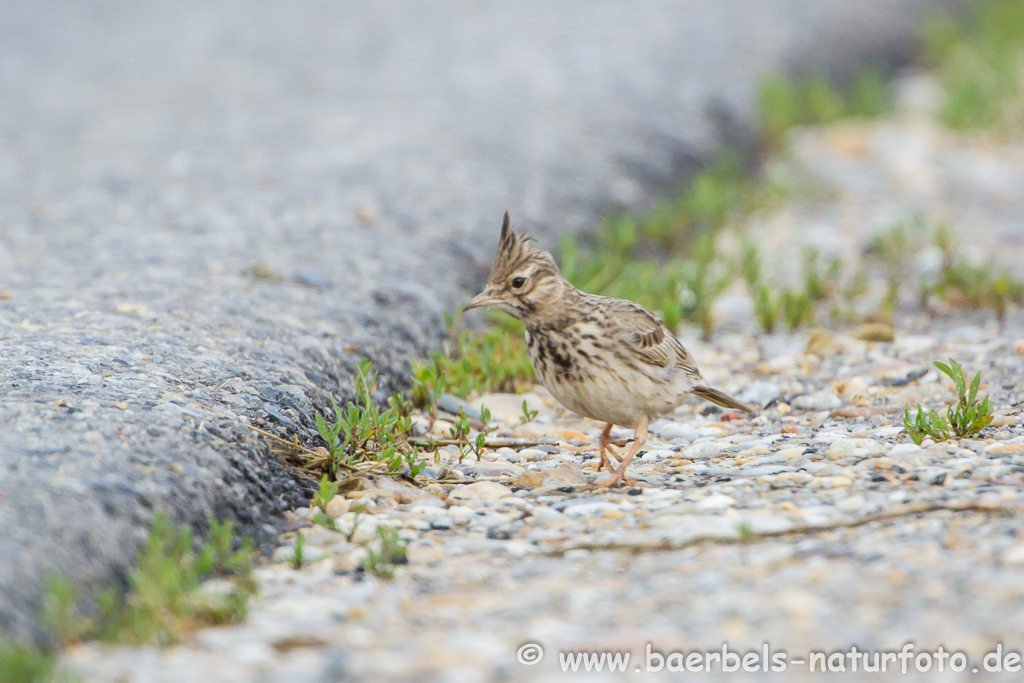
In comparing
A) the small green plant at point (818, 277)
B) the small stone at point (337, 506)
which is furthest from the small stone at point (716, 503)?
the small green plant at point (818, 277)

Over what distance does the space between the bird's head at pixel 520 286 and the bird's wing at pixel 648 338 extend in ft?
1.00

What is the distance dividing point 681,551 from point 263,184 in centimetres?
495

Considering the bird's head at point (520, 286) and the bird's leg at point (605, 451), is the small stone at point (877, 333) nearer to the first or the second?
the bird's leg at point (605, 451)

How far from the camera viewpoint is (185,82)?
420 inches

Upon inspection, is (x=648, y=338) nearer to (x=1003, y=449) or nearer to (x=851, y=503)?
(x=851, y=503)

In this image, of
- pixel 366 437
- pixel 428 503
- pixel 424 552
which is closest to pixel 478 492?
pixel 428 503

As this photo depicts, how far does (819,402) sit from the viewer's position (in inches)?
227

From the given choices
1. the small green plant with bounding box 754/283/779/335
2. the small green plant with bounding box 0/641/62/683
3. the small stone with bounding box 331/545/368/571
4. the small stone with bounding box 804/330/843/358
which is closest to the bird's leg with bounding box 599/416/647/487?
the small stone with bounding box 331/545/368/571

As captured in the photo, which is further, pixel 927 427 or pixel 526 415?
pixel 526 415

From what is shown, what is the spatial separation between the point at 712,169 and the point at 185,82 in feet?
15.9

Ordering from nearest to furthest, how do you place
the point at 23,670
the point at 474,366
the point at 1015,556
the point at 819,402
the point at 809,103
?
the point at 23,670 < the point at 1015,556 < the point at 819,402 < the point at 474,366 < the point at 809,103

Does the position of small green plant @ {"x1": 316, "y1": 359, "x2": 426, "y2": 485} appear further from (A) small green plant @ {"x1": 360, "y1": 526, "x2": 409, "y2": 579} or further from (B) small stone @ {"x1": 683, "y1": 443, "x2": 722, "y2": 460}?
(B) small stone @ {"x1": 683, "y1": 443, "x2": 722, "y2": 460}

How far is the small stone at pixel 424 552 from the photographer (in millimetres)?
3914

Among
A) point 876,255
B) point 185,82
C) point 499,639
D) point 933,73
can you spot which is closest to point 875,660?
point 499,639
